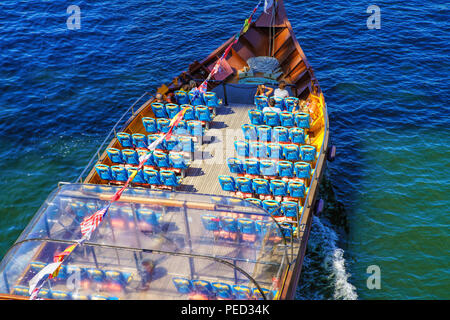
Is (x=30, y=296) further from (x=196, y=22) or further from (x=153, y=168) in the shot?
(x=196, y=22)

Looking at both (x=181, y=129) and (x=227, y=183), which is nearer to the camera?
(x=227, y=183)

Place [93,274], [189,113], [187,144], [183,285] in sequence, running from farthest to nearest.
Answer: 1. [189,113]
2. [187,144]
3. [93,274]
4. [183,285]

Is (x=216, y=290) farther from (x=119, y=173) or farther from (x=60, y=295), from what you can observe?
(x=119, y=173)

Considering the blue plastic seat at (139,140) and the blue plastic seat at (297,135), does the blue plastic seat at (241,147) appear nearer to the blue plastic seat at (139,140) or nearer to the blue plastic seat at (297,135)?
the blue plastic seat at (297,135)

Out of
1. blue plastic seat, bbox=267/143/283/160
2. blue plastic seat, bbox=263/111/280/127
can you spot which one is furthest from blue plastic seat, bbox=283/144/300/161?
blue plastic seat, bbox=263/111/280/127

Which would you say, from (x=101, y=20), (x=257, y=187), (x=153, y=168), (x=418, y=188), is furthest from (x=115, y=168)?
(x=101, y=20)

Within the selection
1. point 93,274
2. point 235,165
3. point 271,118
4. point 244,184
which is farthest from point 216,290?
point 271,118
